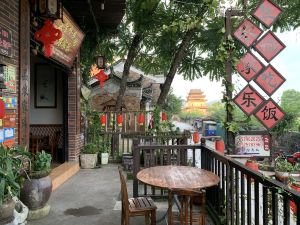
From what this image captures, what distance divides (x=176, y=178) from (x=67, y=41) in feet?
13.0

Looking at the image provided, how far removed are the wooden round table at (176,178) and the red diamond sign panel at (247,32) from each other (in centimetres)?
195

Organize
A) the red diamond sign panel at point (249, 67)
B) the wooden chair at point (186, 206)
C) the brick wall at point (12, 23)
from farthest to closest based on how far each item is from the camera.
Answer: the red diamond sign panel at point (249, 67), the brick wall at point (12, 23), the wooden chair at point (186, 206)

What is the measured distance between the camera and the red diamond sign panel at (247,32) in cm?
421

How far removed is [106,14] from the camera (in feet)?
24.5

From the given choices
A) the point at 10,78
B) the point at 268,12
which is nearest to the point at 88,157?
the point at 10,78

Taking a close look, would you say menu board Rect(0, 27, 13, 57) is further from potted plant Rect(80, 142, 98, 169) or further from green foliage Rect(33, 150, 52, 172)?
potted plant Rect(80, 142, 98, 169)

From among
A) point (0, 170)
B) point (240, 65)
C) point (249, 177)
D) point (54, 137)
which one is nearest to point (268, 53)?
point (240, 65)

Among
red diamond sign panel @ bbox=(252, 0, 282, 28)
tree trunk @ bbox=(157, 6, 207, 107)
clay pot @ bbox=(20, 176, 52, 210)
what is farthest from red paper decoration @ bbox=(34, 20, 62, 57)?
tree trunk @ bbox=(157, 6, 207, 107)

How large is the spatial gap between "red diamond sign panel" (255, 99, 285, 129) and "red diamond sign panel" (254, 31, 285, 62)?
2.05 feet

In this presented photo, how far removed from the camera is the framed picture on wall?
26.9 ft

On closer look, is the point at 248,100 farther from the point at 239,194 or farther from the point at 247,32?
the point at 239,194

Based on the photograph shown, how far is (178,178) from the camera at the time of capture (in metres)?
3.60

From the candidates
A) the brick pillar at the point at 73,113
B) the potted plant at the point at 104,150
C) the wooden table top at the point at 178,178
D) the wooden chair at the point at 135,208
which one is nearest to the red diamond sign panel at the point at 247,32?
the wooden table top at the point at 178,178

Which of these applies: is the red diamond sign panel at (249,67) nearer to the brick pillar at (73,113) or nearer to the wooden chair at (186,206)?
the wooden chair at (186,206)
